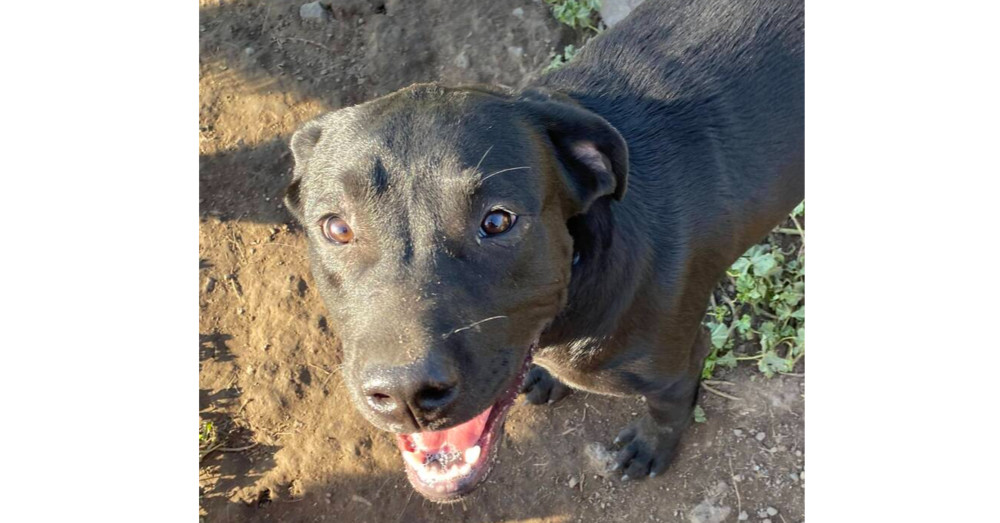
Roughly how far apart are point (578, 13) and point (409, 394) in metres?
3.91

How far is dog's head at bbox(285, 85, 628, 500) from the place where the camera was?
7.12ft

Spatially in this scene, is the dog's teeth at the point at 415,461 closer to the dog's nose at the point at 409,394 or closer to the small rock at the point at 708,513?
the dog's nose at the point at 409,394

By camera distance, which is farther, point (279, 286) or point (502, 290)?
point (279, 286)

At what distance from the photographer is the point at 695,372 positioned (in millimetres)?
3705

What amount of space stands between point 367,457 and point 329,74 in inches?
109

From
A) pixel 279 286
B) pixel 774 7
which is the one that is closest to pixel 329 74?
pixel 279 286

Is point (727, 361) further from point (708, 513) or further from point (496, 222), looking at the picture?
point (496, 222)

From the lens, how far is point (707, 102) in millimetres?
3172

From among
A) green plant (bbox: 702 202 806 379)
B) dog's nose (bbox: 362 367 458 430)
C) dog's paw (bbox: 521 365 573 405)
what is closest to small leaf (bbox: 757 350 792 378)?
green plant (bbox: 702 202 806 379)

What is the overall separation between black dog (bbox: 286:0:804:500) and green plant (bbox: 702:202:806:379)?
2.68 ft

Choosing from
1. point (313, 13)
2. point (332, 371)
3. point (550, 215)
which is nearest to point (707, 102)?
point (550, 215)

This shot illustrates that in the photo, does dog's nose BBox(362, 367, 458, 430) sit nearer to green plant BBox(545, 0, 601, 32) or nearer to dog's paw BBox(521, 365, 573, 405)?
dog's paw BBox(521, 365, 573, 405)

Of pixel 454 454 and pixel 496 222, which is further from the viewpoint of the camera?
pixel 454 454

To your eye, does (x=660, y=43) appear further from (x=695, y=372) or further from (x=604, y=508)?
(x=604, y=508)
